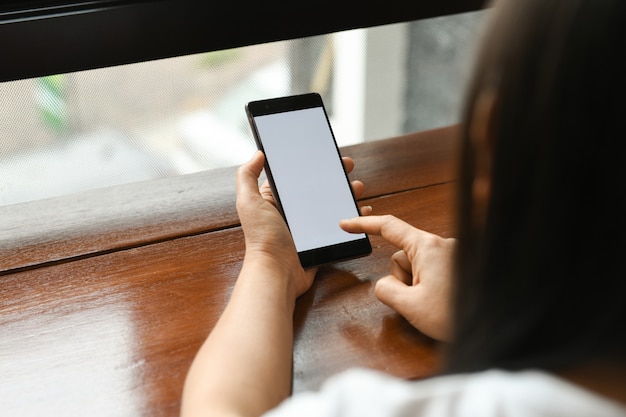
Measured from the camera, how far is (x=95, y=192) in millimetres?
805

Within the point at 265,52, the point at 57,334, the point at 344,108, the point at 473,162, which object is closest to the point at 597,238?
the point at 473,162

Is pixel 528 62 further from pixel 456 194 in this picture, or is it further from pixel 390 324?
pixel 390 324

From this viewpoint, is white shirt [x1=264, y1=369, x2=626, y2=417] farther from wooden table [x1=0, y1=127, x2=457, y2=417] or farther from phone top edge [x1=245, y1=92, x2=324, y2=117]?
phone top edge [x1=245, y1=92, x2=324, y2=117]

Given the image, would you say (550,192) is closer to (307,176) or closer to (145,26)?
(307,176)

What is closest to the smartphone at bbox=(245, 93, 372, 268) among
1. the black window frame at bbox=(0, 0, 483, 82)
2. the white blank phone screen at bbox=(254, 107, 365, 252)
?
the white blank phone screen at bbox=(254, 107, 365, 252)

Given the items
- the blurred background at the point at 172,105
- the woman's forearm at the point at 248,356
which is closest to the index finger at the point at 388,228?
the woman's forearm at the point at 248,356

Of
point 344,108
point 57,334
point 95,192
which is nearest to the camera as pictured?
point 57,334

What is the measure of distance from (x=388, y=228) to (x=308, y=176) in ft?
0.31

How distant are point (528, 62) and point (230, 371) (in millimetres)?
302

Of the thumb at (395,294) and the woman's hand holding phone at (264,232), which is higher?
the woman's hand holding phone at (264,232)

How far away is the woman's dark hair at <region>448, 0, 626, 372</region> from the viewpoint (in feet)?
0.98

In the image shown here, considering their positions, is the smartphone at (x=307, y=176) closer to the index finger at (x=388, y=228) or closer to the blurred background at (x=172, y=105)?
the index finger at (x=388, y=228)

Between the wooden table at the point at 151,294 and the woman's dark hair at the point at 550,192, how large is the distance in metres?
0.25

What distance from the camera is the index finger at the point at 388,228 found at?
0.65 m
